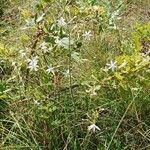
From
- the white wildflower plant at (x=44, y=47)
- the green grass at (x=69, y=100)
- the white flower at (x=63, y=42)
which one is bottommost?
the green grass at (x=69, y=100)

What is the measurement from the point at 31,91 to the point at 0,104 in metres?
0.24

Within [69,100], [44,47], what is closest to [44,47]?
[44,47]

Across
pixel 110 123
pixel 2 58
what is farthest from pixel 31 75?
pixel 110 123

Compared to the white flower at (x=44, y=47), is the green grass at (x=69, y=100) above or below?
below

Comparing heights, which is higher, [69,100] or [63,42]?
[63,42]

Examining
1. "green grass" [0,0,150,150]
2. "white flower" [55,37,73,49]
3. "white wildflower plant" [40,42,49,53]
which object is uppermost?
"white flower" [55,37,73,49]

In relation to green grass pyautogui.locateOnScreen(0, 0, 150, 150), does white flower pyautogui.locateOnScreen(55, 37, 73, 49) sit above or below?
above

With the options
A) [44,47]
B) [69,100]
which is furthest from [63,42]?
[69,100]

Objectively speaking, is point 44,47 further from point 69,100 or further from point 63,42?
point 69,100

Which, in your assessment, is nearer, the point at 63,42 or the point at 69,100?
the point at 63,42

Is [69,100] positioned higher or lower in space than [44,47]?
lower

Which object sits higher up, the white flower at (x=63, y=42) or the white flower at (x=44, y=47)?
the white flower at (x=63, y=42)

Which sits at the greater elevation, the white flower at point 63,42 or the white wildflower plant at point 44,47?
the white flower at point 63,42

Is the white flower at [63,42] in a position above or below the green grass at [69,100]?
above
